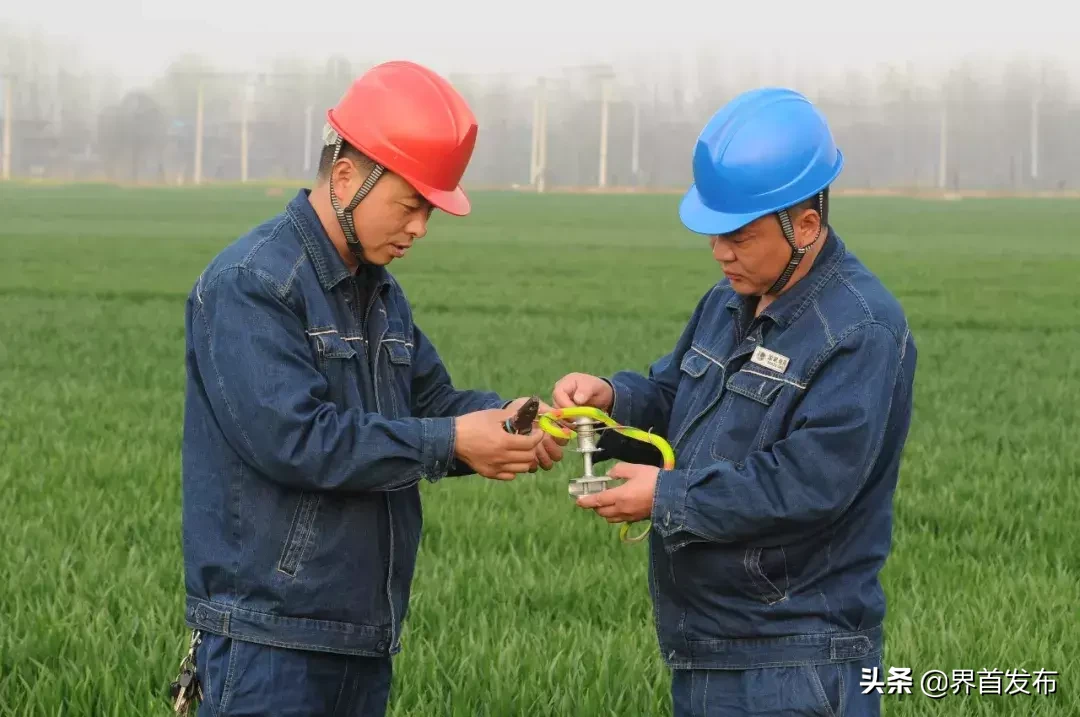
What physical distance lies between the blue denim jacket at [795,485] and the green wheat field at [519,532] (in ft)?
3.97

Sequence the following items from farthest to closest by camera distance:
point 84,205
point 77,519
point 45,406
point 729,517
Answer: point 84,205
point 45,406
point 77,519
point 729,517

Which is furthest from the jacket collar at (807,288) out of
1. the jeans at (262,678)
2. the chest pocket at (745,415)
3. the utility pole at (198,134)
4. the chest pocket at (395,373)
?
the utility pole at (198,134)

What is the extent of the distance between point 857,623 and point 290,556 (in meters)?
1.20

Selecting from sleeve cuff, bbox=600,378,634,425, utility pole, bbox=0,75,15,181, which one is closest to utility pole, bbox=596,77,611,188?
utility pole, bbox=0,75,15,181

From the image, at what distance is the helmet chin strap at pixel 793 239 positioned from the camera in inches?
122

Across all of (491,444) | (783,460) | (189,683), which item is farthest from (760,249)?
(189,683)

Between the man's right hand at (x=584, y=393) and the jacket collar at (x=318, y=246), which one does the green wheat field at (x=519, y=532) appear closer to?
the man's right hand at (x=584, y=393)

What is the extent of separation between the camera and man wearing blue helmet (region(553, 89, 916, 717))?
2.96m

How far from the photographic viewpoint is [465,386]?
11195 millimetres

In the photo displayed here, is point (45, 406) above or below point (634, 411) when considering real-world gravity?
below

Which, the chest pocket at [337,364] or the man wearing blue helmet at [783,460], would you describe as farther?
the chest pocket at [337,364]

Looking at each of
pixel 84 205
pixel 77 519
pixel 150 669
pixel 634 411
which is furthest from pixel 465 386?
pixel 84 205

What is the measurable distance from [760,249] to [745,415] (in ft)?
1.17

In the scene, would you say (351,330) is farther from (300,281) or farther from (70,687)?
(70,687)
